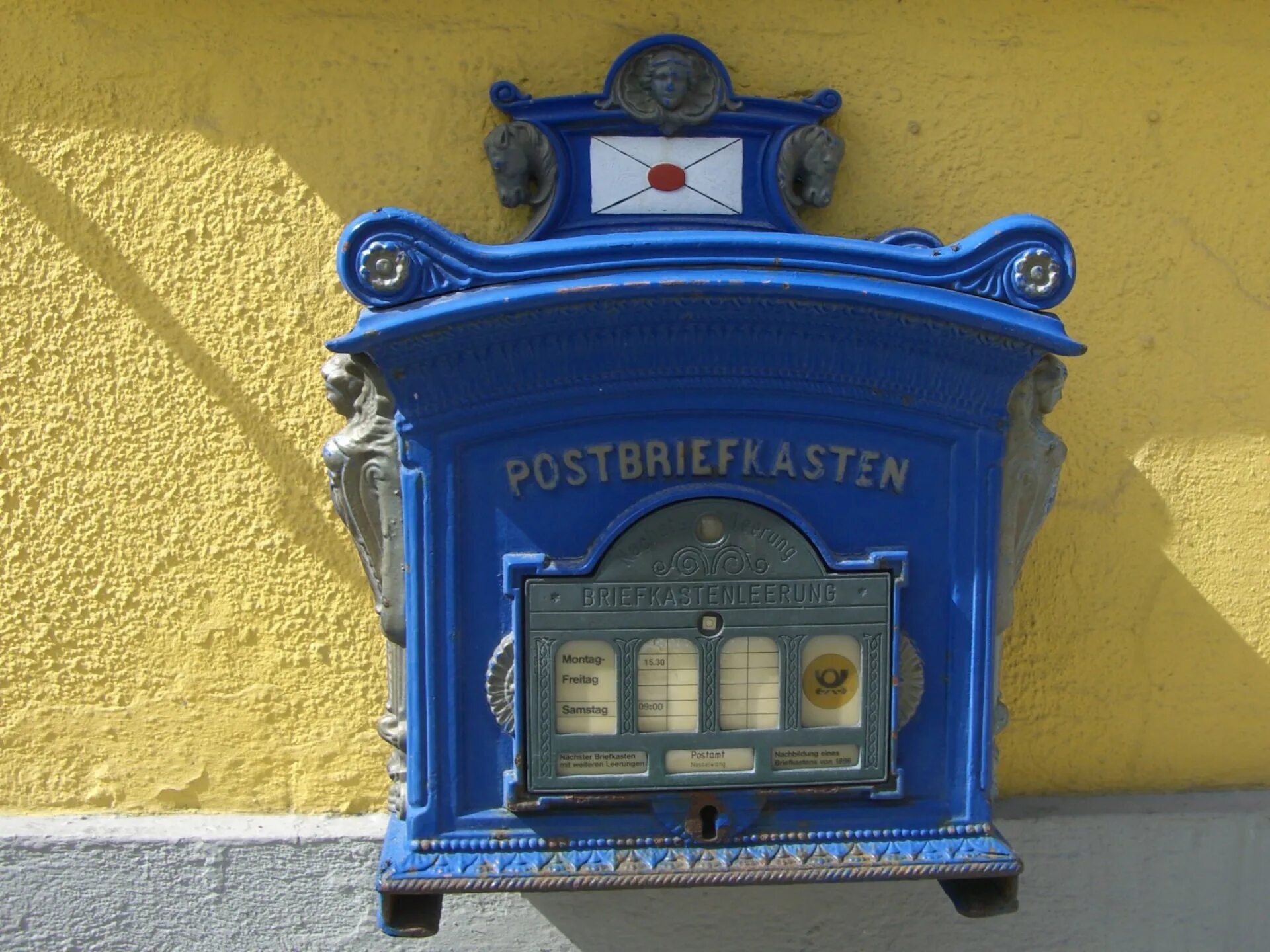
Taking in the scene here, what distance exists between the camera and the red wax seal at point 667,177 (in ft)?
6.35

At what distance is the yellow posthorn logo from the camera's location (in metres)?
1.55

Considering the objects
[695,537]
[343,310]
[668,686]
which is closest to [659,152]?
[343,310]

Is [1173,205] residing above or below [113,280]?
above

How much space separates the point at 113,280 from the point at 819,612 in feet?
4.64

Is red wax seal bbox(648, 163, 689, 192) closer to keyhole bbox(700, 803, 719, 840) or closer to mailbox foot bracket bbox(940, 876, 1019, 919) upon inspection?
keyhole bbox(700, 803, 719, 840)

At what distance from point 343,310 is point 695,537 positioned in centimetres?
87

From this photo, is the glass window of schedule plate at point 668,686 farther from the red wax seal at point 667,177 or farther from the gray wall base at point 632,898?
the red wax seal at point 667,177

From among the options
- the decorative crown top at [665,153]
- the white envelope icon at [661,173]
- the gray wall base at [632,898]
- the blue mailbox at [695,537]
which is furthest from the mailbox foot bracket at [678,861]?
the white envelope icon at [661,173]

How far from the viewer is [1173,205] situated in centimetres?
207

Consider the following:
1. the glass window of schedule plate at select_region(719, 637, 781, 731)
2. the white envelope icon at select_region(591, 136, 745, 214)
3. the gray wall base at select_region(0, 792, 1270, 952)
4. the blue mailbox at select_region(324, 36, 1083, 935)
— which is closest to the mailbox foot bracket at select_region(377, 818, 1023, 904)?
the blue mailbox at select_region(324, 36, 1083, 935)

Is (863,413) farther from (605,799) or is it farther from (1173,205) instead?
(1173,205)

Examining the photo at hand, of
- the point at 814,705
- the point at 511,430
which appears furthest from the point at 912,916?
the point at 511,430

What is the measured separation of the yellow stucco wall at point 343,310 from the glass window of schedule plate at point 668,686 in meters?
0.72

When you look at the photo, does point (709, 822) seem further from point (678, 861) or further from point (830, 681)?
point (830, 681)
